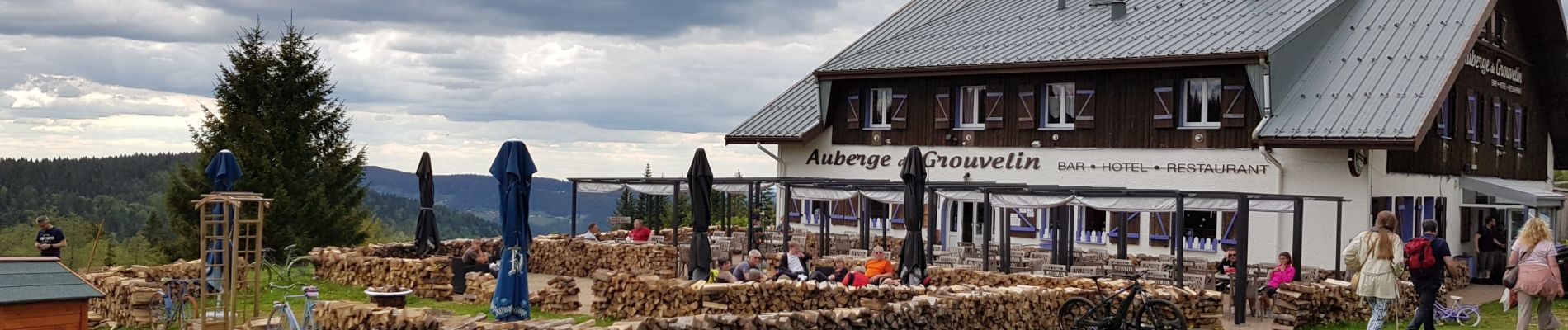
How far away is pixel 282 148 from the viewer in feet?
129

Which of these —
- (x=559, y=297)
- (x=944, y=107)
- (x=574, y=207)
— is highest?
(x=944, y=107)

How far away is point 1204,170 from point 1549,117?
35.3 ft

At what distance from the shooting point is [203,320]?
14883mm

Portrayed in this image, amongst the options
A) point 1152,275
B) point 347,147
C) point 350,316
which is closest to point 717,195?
point 347,147

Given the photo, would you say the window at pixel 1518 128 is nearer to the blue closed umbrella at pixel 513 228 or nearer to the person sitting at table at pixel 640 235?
the person sitting at table at pixel 640 235

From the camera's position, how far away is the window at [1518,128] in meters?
28.2

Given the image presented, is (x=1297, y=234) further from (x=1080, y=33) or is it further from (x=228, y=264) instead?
(x=228, y=264)

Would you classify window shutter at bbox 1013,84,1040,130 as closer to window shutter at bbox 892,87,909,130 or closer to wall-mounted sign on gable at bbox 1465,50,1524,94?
window shutter at bbox 892,87,909,130

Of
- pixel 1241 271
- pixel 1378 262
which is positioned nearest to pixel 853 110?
pixel 1241 271

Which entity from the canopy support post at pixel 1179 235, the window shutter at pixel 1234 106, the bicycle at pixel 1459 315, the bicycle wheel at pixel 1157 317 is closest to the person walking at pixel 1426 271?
the bicycle wheel at pixel 1157 317

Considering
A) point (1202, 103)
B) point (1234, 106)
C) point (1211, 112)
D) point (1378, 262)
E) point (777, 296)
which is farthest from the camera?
point (1202, 103)

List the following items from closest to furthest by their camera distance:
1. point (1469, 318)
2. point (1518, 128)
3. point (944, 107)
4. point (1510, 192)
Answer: point (1469, 318) < point (1510, 192) < point (944, 107) < point (1518, 128)

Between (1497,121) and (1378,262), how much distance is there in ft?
50.9

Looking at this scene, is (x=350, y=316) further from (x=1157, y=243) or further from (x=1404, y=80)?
(x=1404, y=80)
